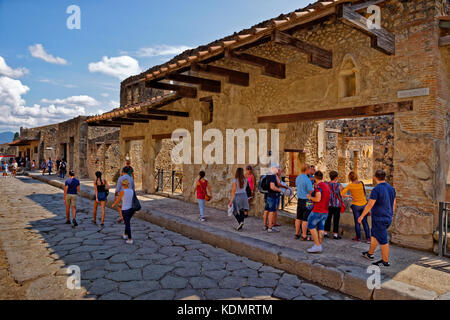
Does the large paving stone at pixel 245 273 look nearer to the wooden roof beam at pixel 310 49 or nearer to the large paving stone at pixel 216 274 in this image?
the large paving stone at pixel 216 274

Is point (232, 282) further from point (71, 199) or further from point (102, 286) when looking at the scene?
point (71, 199)

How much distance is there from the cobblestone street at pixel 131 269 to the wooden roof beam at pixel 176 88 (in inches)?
143

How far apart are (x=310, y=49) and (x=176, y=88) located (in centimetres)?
403

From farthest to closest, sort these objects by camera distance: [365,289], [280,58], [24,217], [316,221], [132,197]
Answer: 1. [24,217]
2. [280,58]
3. [132,197]
4. [316,221]
5. [365,289]

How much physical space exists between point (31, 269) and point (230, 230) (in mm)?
3349

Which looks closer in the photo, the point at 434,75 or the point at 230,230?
the point at 434,75

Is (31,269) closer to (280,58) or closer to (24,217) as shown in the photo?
(24,217)

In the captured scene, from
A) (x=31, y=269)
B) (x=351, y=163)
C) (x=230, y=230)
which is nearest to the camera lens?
(x=31, y=269)

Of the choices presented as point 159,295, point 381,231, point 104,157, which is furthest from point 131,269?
point 104,157

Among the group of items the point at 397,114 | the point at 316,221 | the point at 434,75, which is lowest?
the point at 316,221

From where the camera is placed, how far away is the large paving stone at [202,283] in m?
3.64

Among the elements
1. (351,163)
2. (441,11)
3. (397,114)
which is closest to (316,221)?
(397,114)

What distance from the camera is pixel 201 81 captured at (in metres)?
7.57
